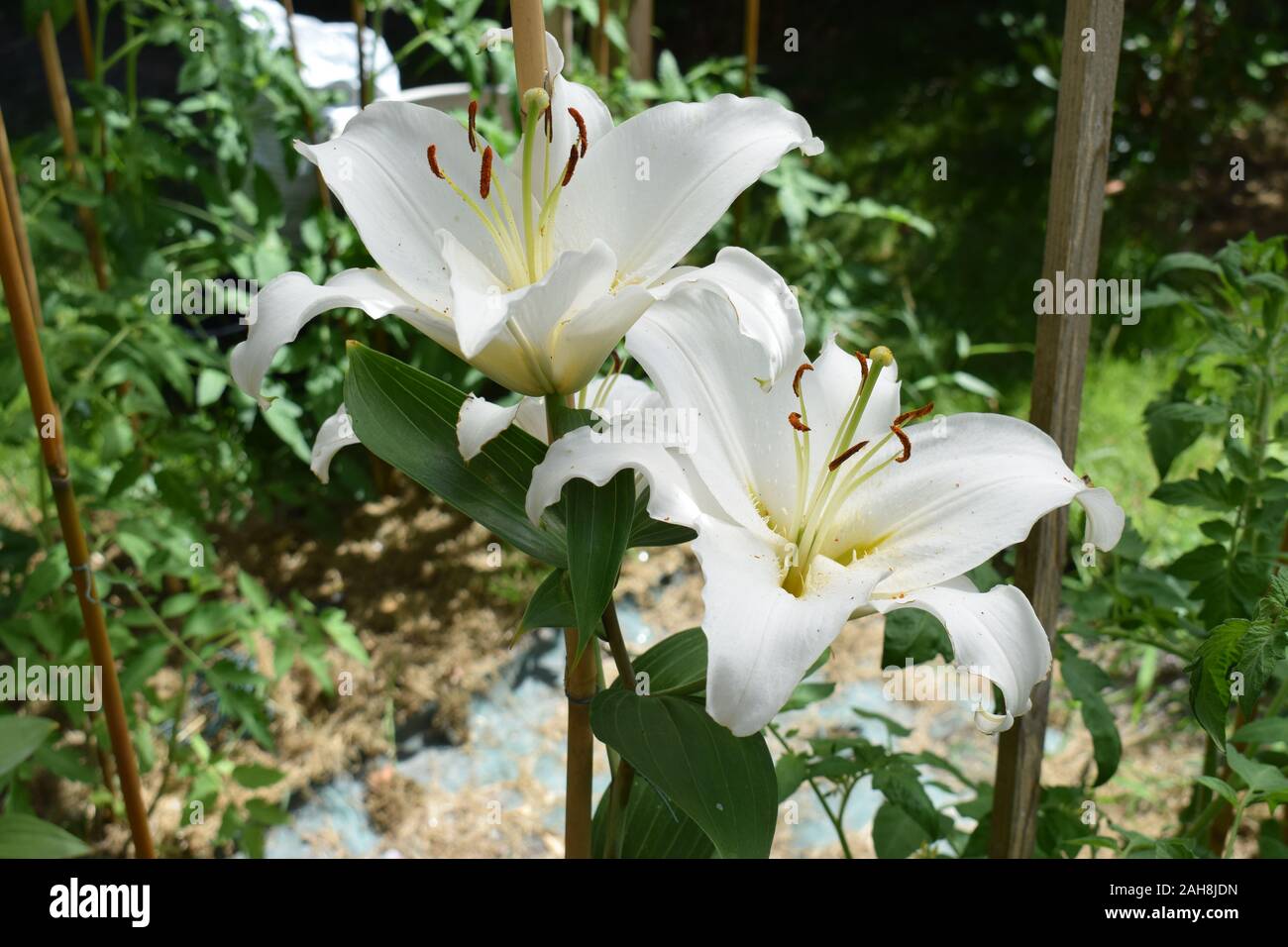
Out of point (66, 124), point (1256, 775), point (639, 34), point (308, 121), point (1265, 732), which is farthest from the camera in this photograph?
point (639, 34)

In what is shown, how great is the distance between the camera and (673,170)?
693 millimetres

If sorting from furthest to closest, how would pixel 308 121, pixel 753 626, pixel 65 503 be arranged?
pixel 308 121
pixel 65 503
pixel 753 626

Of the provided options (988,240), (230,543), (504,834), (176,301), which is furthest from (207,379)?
(988,240)

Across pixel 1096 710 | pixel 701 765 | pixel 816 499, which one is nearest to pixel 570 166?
pixel 816 499

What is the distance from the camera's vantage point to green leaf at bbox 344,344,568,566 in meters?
0.70

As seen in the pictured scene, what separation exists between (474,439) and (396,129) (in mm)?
204

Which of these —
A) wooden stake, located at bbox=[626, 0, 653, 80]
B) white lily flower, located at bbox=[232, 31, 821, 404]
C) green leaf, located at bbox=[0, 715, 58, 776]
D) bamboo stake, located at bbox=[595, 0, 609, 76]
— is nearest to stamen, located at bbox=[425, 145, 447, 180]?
white lily flower, located at bbox=[232, 31, 821, 404]

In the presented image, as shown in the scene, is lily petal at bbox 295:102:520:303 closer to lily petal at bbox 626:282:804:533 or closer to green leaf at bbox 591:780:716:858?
lily petal at bbox 626:282:804:533

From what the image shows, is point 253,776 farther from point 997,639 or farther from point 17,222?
point 997,639

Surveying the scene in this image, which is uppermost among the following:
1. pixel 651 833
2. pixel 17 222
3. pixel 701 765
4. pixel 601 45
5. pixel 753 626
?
pixel 601 45

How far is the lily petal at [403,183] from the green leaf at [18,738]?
40 cm

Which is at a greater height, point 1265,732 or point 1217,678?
point 1217,678

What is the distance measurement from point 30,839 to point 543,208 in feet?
1.77

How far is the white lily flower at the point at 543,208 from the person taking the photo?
65 centimetres
